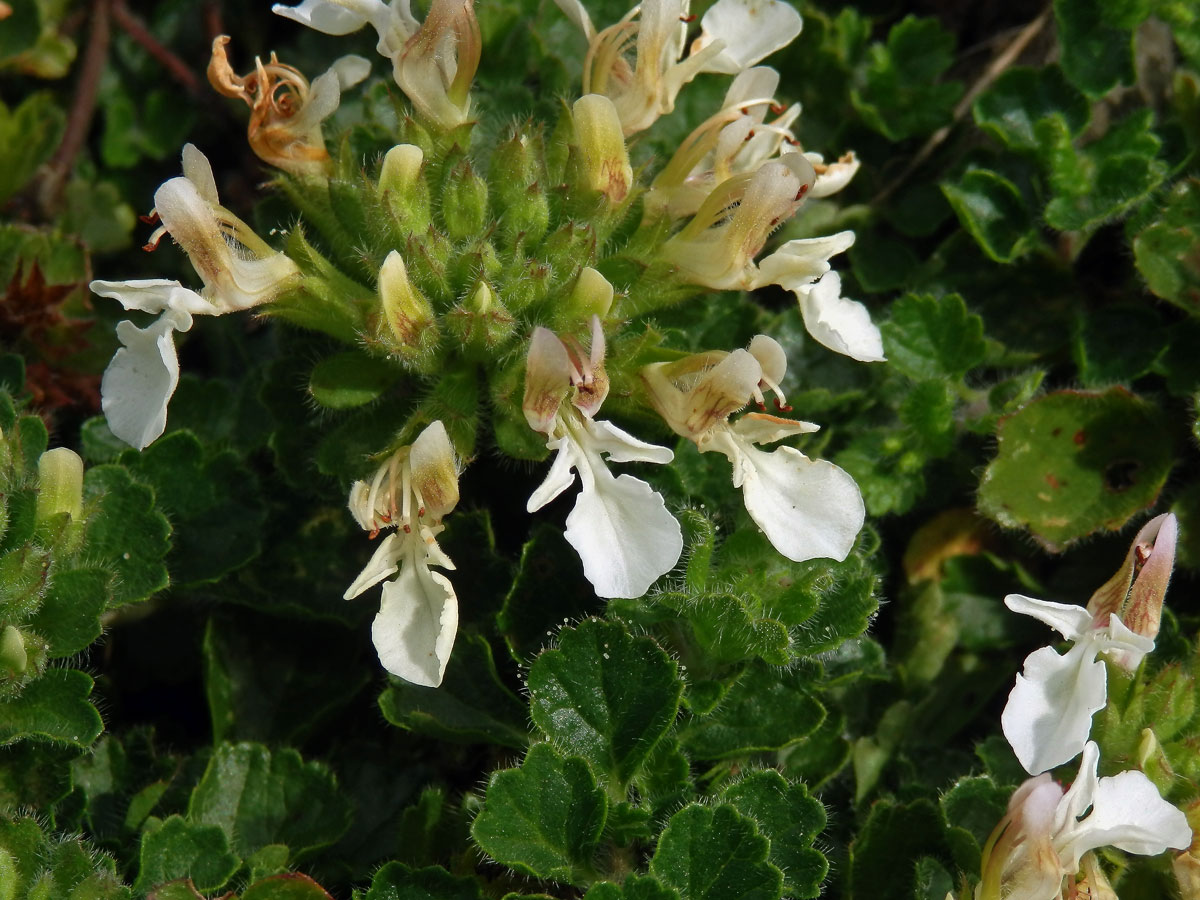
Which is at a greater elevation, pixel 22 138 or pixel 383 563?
pixel 383 563

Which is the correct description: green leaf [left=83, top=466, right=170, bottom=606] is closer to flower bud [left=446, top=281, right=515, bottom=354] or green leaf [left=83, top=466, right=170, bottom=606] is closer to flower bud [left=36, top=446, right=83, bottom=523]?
flower bud [left=36, top=446, right=83, bottom=523]

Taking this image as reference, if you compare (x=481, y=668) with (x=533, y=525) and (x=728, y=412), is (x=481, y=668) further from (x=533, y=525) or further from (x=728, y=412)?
(x=728, y=412)

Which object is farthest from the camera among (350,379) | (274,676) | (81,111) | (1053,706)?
(81,111)

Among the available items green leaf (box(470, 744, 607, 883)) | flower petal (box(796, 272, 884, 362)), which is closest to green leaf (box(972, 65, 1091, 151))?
flower petal (box(796, 272, 884, 362))

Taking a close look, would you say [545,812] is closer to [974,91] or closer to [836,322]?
[836,322]

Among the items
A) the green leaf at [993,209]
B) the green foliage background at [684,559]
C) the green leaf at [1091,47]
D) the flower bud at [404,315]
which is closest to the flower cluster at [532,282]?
the flower bud at [404,315]

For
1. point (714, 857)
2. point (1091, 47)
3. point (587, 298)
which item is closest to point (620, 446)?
point (587, 298)

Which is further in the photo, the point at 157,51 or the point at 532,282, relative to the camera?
the point at 157,51
